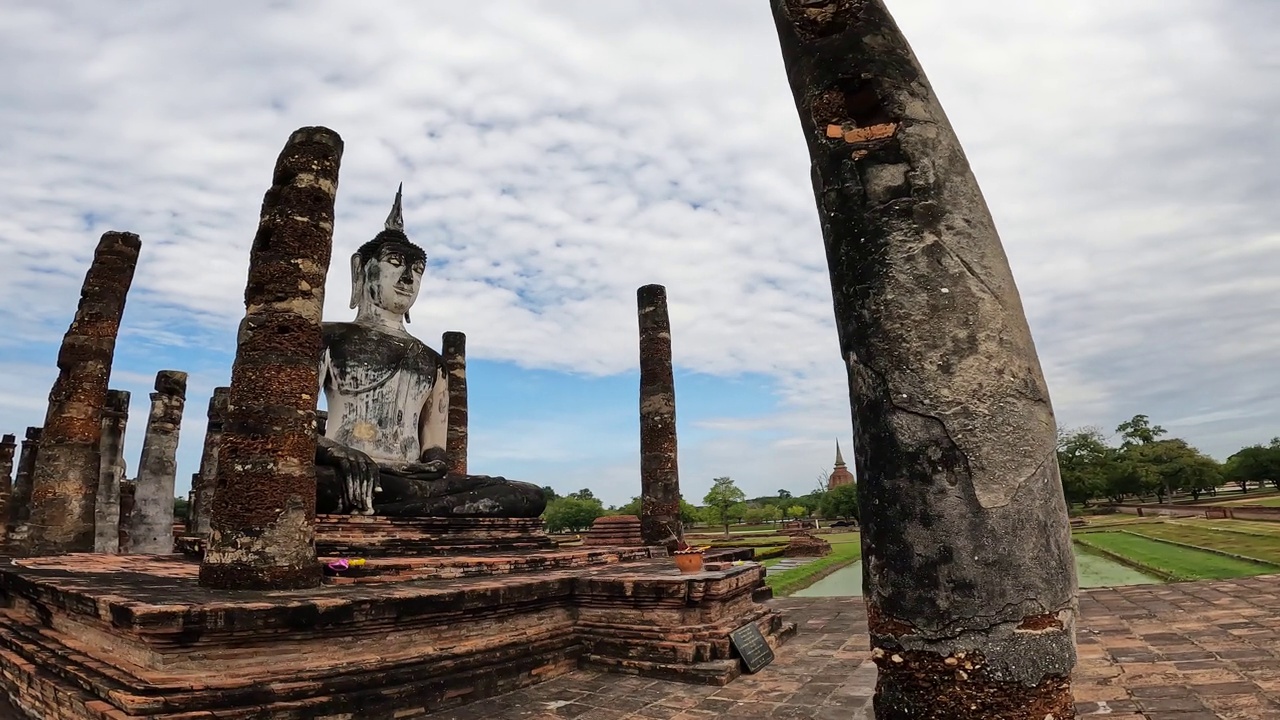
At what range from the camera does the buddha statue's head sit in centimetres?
1136


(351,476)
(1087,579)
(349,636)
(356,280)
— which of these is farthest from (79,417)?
(1087,579)

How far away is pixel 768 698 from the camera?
5.27m

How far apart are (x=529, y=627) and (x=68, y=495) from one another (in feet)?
30.6

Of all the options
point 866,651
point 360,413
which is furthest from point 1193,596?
point 360,413

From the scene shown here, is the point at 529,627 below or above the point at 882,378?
below

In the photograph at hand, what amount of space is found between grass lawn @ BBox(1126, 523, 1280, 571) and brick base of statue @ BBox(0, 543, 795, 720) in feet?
36.6

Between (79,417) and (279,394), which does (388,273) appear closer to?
(79,417)

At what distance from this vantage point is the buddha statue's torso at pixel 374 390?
10305mm

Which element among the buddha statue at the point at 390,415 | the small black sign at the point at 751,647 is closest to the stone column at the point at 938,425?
the small black sign at the point at 751,647

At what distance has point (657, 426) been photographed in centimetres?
1526

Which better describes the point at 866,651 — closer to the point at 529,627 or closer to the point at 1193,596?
the point at 529,627

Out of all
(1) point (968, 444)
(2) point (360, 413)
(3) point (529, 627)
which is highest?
(2) point (360, 413)

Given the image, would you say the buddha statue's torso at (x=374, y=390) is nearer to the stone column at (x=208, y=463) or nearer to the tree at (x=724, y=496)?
the stone column at (x=208, y=463)

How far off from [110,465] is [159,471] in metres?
1.80
